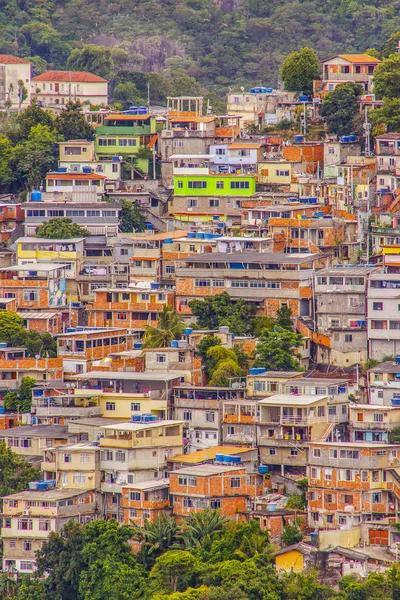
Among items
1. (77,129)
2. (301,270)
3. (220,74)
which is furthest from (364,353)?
(220,74)

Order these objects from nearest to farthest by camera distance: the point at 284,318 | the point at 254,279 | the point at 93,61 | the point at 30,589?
the point at 30,589, the point at 284,318, the point at 254,279, the point at 93,61

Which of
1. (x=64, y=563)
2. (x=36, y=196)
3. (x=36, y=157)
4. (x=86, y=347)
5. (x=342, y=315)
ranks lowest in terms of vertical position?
(x=64, y=563)

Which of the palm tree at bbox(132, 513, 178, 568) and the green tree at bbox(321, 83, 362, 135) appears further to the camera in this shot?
the green tree at bbox(321, 83, 362, 135)

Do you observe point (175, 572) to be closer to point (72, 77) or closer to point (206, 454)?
point (206, 454)

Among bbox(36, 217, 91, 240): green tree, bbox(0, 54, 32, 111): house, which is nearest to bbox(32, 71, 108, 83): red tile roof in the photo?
bbox(0, 54, 32, 111): house

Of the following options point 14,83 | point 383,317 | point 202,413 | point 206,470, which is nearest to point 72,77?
point 14,83

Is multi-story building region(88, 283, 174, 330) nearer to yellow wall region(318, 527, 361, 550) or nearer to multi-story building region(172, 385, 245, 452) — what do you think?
multi-story building region(172, 385, 245, 452)

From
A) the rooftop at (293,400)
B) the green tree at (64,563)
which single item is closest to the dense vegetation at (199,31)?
the rooftop at (293,400)
